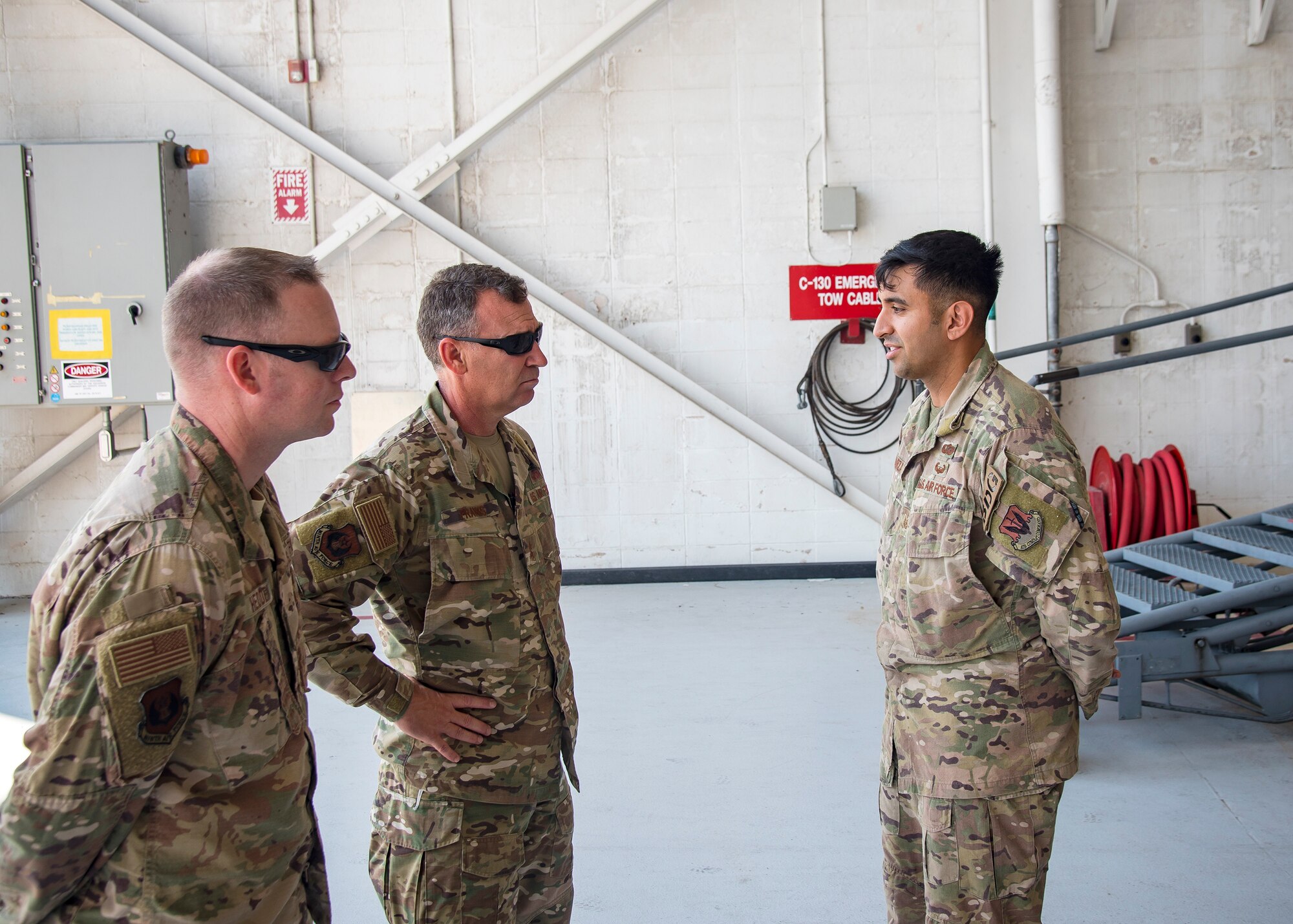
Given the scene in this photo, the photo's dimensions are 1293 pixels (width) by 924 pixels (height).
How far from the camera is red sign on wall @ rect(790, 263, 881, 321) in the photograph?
6.25m

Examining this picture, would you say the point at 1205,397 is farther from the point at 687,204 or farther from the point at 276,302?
the point at 276,302

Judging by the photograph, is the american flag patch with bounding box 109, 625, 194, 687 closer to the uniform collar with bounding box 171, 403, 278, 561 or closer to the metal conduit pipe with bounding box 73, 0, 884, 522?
the uniform collar with bounding box 171, 403, 278, 561

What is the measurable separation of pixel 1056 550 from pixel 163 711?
1.46m

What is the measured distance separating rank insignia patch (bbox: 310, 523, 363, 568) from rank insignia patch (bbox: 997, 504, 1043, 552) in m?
1.19

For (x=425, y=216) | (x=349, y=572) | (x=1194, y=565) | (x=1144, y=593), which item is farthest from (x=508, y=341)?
(x=425, y=216)

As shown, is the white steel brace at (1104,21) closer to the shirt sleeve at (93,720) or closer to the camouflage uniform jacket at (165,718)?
the camouflage uniform jacket at (165,718)

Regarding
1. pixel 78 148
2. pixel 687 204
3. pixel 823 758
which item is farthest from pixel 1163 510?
pixel 78 148

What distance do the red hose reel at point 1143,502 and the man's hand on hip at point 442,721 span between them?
3877 mm

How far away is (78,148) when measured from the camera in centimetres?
576

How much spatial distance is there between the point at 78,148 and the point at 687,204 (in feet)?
12.3

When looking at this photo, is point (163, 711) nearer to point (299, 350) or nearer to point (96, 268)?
point (299, 350)

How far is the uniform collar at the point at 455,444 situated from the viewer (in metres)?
1.86

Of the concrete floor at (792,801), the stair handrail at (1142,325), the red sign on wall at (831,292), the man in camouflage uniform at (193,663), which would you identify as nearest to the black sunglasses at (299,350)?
the man in camouflage uniform at (193,663)

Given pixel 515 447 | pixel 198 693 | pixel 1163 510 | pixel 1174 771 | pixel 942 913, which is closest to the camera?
pixel 198 693
